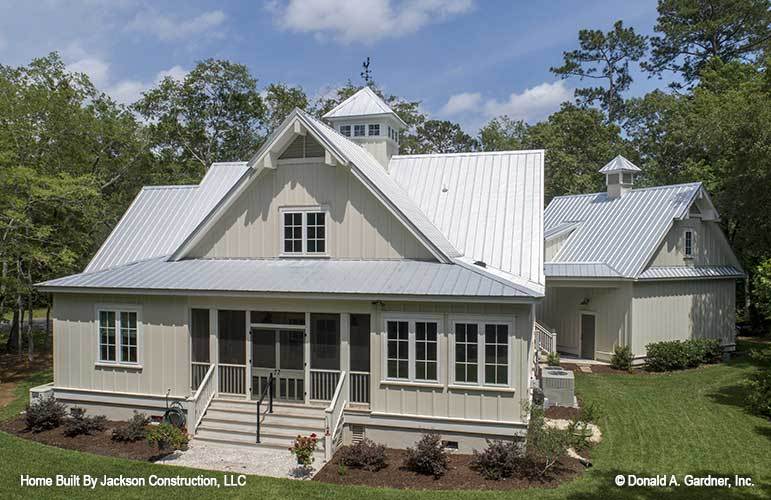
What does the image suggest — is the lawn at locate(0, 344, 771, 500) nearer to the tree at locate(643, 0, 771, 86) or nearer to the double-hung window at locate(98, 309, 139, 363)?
the double-hung window at locate(98, 309, 139, 363)

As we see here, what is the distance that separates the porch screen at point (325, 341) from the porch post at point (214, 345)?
8.53ft

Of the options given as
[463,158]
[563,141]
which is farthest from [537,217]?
[563,141]

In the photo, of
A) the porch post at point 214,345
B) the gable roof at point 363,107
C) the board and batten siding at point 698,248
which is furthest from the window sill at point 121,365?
the board and batten siding at point 698,248

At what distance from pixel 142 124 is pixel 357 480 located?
108 feet

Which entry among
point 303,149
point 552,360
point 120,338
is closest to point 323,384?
point 120,338

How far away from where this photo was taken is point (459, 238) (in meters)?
16.0

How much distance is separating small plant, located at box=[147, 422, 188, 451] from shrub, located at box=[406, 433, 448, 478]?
5.10 metres

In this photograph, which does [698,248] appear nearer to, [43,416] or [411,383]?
[411,383]

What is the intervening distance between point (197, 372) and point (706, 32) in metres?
48.9

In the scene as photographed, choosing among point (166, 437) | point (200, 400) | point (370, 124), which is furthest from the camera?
point (370, 124)

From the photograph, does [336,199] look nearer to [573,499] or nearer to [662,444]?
[573,499]

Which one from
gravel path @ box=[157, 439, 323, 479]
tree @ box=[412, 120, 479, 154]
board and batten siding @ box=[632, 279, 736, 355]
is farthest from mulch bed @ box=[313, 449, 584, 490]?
tree @ box=[412, 120, 479, 154]

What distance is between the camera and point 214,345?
14.0 m

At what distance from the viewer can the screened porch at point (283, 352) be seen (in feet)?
43.1
